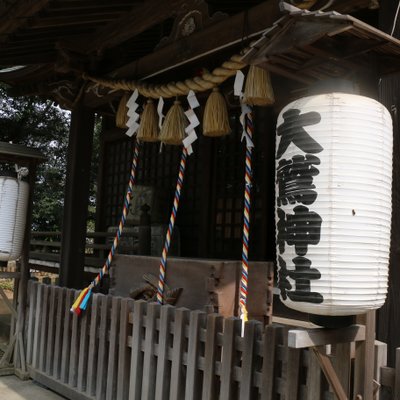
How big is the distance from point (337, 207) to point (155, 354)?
224 centimetres

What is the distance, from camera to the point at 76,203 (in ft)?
18.2

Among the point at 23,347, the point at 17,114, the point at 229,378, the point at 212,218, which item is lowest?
the point at 23,347

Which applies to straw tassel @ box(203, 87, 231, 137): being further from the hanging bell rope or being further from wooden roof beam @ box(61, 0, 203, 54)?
wooden roof beam @ box(61, 0, 203, 54)

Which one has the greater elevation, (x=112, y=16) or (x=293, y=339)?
(x=112, y=16)

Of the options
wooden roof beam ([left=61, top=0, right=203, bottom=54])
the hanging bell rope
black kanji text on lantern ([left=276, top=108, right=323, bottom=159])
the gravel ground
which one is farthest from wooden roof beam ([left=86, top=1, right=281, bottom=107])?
the gravel ground

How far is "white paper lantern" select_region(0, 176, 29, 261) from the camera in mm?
5285

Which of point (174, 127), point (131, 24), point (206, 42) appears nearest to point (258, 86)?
point (206, 42)

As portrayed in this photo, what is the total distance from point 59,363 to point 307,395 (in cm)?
305

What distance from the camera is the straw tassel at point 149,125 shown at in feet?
15.0

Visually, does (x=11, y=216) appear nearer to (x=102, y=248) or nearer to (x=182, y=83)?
(x=102, y=248)

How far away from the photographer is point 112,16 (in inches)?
189

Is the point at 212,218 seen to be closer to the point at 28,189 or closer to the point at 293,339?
the point at 28,189

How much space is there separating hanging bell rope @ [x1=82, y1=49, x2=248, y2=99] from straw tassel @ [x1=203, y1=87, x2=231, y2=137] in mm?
117

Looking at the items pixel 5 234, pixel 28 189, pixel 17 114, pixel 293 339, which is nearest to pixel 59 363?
pixel 5 234
